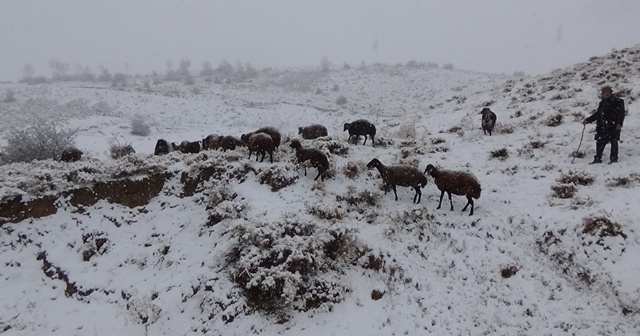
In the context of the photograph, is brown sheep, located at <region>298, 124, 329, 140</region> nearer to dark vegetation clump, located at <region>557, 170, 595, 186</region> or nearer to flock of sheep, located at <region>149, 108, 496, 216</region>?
flock of sheep, located at <region>149, 108, 496, 216</region>

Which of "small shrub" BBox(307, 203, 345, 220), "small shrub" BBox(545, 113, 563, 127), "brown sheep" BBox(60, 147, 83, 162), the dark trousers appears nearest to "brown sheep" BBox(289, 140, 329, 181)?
"small shrub" BBox(307, 203, 345, 220)

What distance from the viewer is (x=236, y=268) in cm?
776

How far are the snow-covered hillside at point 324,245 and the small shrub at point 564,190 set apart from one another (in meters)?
0.04

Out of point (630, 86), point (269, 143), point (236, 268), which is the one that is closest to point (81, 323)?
point (236, 268)

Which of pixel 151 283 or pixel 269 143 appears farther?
pixel 269 143

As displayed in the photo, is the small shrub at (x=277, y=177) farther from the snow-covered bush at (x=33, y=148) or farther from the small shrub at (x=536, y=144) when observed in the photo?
the snow-covered bush at (x=33, y=148)

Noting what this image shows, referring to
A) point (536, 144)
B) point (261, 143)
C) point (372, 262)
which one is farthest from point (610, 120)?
point (261, 143)

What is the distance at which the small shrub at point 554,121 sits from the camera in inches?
563

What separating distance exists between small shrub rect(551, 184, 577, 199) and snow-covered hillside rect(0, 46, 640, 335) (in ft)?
0.13

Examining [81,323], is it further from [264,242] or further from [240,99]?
[240,99]

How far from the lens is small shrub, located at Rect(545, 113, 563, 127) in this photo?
14.3 m

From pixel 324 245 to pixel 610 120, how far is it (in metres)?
8.69

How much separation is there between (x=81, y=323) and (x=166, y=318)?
185 centimetres

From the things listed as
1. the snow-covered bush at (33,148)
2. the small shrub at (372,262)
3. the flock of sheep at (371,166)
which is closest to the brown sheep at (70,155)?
the snow-covered bush at (33,148)
